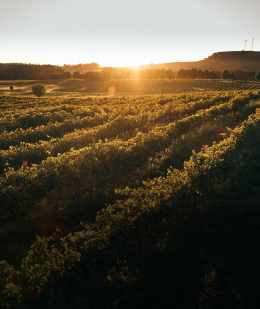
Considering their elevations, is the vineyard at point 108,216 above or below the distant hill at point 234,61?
below

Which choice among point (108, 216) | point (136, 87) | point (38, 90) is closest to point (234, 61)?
point (136, 87)

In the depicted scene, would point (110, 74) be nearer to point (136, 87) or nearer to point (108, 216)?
point (136, 87)

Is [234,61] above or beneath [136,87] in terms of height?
above

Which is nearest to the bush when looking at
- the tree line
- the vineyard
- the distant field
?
the distant field

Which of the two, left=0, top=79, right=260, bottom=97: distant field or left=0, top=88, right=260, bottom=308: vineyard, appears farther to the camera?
left=0, top=79, right=260, bottom=97: distant field

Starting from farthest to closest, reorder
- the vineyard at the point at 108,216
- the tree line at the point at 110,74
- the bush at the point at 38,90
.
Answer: the tree line at the point at 110,74 → the bush at the point at 38,90 → the vineyard at the point at 108,216

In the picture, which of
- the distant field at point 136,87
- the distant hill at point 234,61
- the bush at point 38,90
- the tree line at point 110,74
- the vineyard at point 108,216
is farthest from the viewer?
the distant hill at point 234,61

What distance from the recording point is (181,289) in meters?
6.79

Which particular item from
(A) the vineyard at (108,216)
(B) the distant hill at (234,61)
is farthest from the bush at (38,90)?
(B) the distant hill at (234,61)

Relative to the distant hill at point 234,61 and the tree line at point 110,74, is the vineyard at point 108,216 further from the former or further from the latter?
the distant hill at point 234,61

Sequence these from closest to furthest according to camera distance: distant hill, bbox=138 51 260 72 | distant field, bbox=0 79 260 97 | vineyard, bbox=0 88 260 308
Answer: vineyard, bbox=0 88 260 308 < distant field, bbox=0 79 260 97 < distant hill, bbox=138 51 260 72

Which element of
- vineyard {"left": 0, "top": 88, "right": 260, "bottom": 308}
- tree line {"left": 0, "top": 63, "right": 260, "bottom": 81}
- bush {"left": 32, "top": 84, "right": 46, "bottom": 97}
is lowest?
vineyard {"left": 0, "top": 88, "right": 260, "bottom": 308}

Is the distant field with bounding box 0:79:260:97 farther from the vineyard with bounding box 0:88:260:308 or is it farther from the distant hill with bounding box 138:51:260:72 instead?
the distant hill with bounding box 138:51:260:72

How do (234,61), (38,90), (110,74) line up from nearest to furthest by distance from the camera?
(38,90)
(110,74)
(234,61)
